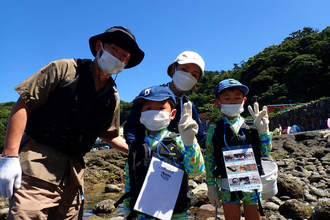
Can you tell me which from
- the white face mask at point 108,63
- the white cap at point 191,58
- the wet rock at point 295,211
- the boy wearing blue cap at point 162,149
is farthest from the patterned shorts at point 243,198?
the wet rock at point 295,211

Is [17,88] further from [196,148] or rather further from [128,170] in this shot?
[196,148]

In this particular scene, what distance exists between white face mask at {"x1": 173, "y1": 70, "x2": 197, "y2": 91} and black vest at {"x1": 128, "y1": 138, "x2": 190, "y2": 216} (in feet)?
2.84

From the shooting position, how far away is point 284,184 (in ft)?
18.6

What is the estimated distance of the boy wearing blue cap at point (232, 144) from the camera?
8.52ft

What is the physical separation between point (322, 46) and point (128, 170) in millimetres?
45345

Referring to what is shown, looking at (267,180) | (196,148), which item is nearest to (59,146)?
(196,148)

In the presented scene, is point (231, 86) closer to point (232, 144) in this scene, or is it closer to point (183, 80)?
point (183, 80)

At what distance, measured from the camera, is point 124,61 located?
248 centimetres

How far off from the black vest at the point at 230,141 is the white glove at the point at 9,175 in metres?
1.99

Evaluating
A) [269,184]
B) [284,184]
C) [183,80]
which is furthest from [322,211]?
[183,80]

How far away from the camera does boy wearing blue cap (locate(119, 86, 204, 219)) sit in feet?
6.66

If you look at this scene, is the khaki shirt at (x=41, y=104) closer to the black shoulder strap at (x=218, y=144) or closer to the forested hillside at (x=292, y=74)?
the black shoulder strap at (x=218, y=144)

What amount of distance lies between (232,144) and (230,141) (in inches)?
1.6

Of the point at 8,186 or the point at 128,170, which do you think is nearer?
the point at 8,186
